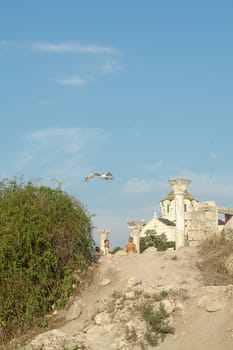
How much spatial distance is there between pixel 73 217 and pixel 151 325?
4150mm

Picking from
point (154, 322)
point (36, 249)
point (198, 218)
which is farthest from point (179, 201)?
point (154, 322)

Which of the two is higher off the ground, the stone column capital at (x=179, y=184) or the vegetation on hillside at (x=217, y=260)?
the stone column capital at (x=179, y=184)

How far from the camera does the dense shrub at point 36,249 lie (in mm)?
14625

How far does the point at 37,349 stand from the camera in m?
12.5

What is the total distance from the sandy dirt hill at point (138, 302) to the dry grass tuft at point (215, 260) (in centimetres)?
22

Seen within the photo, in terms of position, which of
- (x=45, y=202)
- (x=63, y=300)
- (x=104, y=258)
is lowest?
(x=63, y=300)

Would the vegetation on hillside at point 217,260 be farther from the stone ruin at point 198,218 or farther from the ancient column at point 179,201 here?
the ancient column at point 179,201

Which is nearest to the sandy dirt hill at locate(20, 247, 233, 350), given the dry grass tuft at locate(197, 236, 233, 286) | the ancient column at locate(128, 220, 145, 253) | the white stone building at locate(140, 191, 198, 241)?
the dry grass tuft at locate(197, 236, 233, 286)

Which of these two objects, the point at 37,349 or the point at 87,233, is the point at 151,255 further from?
the point at 37,349

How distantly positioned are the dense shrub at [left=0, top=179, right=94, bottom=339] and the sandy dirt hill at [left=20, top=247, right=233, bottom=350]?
0.66m

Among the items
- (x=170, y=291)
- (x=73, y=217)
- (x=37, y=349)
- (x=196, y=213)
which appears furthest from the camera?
(x=196, y=213)

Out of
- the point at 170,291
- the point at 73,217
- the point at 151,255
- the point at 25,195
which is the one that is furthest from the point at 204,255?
the point at 25,195

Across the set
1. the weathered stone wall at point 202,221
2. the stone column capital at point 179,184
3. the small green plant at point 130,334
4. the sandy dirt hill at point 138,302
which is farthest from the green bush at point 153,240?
the small green plant at point 130,334

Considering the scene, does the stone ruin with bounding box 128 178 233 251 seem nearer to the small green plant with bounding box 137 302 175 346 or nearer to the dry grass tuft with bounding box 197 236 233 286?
the dry grass tuft with bounding box 197 236 233 286
